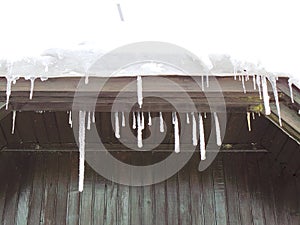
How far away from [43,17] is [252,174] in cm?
191

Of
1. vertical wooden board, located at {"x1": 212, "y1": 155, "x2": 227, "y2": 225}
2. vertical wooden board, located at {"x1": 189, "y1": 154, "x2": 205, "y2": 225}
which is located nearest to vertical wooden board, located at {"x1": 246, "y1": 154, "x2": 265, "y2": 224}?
vertical wooden board, located at {"x1": 212, "y1": 155, "x2": 227, "y2": 225}

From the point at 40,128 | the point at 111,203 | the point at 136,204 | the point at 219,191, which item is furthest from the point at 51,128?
the point at 219,191

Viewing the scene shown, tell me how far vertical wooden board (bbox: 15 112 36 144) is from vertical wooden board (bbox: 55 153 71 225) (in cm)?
26

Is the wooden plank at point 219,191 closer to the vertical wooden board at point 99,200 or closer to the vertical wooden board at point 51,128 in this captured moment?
the vertical wooden board at point 99,200

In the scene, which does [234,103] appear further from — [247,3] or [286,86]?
[247,3]

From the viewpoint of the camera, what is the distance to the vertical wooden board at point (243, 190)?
3562 millimetres

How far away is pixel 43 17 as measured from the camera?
10.3ft

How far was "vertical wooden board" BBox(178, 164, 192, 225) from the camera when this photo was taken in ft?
11.6

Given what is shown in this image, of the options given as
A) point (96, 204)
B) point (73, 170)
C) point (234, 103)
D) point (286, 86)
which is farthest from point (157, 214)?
point (286, 86)

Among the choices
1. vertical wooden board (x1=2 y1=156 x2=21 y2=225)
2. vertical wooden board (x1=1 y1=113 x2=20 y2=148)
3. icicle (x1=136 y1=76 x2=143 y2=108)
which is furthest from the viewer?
vertical wooden board (x1=2 y1=156 x2=21 y2=225)

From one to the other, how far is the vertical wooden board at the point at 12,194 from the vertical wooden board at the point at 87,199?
1.57 feet

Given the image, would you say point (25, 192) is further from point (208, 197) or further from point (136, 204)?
point (208, 197)

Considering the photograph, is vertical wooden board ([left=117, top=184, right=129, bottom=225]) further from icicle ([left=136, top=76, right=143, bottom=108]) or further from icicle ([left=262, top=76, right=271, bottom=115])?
icicle ([left=262, top=76, right=271, bottom=115])

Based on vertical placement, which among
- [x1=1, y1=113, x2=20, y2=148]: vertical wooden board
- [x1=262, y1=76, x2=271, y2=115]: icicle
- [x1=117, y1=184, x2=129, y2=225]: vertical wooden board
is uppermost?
[x1=1, y1=113, x2=20, y2=148]: vertical wooden board
